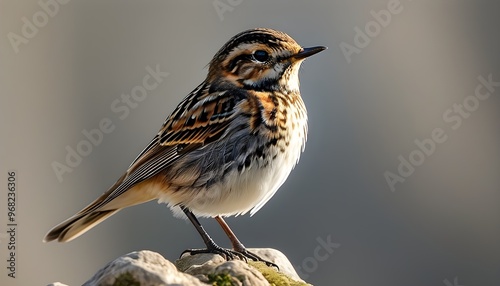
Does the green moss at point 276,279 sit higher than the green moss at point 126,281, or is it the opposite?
the green moss at point 126,281

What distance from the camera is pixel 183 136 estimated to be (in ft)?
28.4

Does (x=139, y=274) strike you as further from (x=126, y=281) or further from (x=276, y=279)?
(x=276, y=279)

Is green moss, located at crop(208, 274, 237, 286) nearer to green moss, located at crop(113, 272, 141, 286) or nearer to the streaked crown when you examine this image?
green moss, located at crop(113, 272, 141, 286)

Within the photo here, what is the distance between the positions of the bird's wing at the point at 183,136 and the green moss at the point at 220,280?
2.33 m

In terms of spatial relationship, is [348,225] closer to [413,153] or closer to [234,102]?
[413,153]

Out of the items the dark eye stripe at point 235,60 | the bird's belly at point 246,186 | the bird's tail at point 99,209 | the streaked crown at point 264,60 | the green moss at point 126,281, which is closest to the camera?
the green moss at point 126,281

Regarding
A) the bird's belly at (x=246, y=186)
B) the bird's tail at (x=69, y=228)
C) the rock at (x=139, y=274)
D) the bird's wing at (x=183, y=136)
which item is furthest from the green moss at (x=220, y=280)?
the bird's tail at (x=69, y=228)

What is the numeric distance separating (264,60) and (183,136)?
3.69 feet

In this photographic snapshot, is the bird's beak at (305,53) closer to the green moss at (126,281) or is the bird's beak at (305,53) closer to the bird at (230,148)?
the bird at (230,148)

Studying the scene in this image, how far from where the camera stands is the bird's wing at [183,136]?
8.45m

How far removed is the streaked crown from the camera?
856 cm

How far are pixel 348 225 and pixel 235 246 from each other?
16.3 ft

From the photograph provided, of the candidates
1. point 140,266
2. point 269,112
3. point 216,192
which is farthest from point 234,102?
point 140,266

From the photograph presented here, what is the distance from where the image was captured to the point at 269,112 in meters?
8.36
